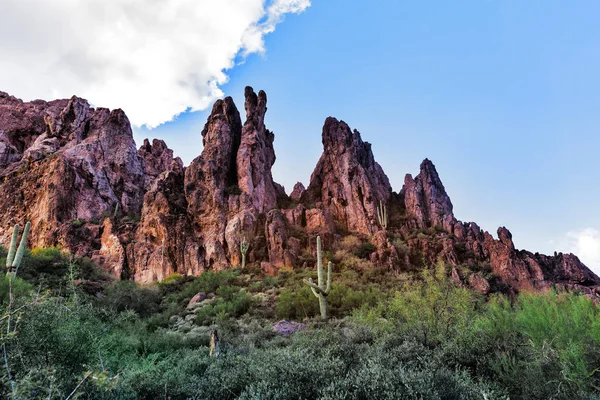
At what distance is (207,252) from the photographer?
33.2 m

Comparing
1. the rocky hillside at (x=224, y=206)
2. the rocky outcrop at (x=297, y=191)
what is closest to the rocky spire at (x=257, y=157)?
the rocky hillside at (x=224, y=206)

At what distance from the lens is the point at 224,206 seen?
1439 inches

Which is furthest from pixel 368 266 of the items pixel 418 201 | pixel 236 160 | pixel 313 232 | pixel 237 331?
pixel 236 160

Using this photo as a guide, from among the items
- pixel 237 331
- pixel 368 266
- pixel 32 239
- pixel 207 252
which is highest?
pixel 32 239

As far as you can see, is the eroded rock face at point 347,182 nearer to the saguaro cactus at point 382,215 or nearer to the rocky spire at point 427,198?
the saguaro cactus at point 382,215

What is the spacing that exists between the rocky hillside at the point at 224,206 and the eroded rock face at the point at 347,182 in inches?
6.2

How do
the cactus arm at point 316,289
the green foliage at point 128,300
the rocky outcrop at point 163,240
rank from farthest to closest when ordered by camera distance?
the rocky outcrop at point 163,240, the cactus arm at point 316,289, the green foliage at point 128,300

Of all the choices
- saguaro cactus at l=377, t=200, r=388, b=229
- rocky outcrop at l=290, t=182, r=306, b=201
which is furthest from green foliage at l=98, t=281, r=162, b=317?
→ rocky outcrop at l=290, t=182, r=306, b=201

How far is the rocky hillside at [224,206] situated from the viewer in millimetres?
31109

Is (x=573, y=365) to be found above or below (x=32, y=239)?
below

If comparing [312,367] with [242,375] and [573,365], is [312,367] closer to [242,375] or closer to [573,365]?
[242,375]

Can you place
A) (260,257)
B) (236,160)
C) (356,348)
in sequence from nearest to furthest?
(356,348)
(260,257)
(236,160)

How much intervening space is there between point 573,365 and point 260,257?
27.2 m

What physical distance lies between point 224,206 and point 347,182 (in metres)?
15.7
